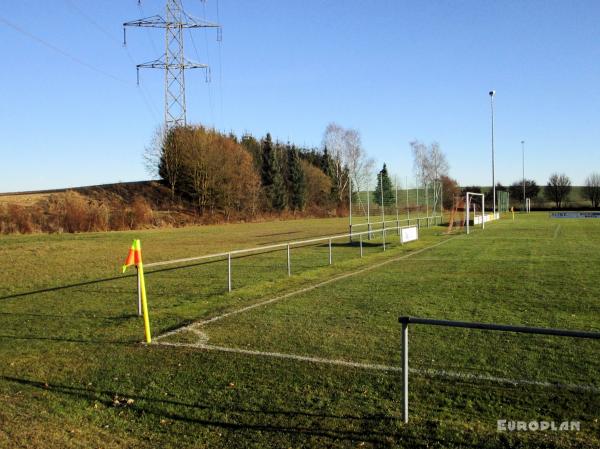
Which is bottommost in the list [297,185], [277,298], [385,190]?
[277,298]

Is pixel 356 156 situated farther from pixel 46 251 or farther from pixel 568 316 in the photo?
pixel 568 316

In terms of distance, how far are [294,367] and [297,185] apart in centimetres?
6222

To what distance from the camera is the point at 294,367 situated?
5.94 m

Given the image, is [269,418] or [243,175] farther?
[243,175]

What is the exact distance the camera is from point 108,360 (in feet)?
21.0

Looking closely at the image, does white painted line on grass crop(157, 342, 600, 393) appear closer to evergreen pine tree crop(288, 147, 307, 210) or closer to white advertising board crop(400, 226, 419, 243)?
white advertising board crop(400, 226, 419, 243)

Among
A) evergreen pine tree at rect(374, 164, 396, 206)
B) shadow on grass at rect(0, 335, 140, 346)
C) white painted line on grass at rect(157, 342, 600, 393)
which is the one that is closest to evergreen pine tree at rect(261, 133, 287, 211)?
evergreen pine tree at rect(374, 164, 396, 206)

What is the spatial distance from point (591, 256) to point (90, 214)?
32650mm

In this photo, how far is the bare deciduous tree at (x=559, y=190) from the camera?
87.1 m

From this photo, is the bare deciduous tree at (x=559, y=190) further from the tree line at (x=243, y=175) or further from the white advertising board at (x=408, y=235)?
the white advertising board at (x=408, y=235)

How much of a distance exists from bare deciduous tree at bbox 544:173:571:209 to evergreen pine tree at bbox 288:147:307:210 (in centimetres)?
4489

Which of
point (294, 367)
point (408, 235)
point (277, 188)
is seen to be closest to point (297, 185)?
point (277, 188)

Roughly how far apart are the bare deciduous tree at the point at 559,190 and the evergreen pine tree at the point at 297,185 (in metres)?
44.9

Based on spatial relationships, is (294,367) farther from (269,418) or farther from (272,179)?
(272,179)
